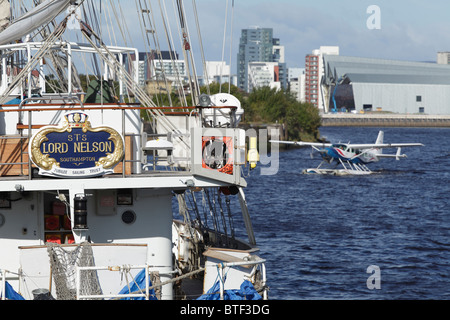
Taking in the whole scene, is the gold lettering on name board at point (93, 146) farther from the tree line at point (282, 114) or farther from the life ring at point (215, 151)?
A: the tree line at point (282, 114)

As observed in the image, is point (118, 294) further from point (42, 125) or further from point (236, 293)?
point (42, 125)

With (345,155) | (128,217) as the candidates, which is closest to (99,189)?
(128,217)


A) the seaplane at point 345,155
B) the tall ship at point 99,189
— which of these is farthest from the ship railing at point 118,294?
the seaplane at point 345,155

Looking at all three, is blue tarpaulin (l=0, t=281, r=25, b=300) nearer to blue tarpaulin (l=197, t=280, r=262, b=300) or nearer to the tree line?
blue tarpaulin (l=197, t=280, r=262, b=300)

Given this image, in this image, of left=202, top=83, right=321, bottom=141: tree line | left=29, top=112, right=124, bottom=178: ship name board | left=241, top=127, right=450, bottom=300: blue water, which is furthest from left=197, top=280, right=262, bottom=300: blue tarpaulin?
left=202, top=83, right=321, bottom=141: tree line

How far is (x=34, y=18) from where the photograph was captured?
1784 centimetres

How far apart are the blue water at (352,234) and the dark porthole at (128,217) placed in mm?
12237

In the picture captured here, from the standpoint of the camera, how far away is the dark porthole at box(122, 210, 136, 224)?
17.2 metres

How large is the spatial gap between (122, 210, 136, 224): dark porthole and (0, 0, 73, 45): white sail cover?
5.00 meters

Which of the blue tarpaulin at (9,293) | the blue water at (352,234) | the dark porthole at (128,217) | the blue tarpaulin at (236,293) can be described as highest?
the dark porthole at (128,217)

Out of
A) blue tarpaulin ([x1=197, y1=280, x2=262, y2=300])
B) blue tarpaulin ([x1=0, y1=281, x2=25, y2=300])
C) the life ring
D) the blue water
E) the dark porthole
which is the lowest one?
the blue water

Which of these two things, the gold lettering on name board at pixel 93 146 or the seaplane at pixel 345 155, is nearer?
the gold lettering on name board at pixel 93 146

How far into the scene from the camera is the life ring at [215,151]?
688 inches
